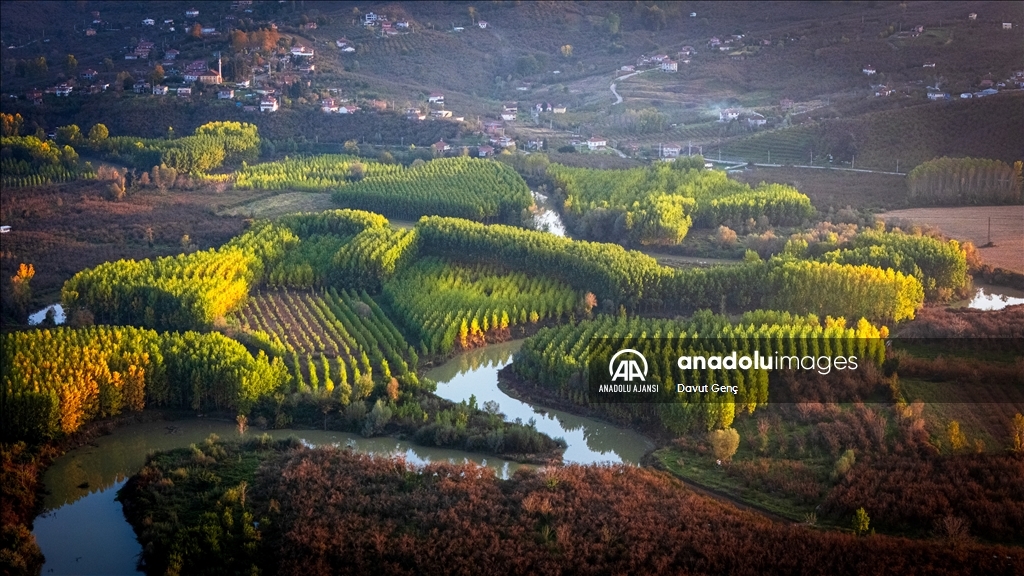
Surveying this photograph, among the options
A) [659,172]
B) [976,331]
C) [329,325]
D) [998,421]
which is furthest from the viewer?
[659,172]

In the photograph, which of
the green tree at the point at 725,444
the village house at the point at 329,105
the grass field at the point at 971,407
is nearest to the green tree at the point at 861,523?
the green tree at the point at 725,444

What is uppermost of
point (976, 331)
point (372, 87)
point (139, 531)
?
point (372, 87)

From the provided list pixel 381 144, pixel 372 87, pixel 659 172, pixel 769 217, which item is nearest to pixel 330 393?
pixel 769 217

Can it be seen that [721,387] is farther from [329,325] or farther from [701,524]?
[329,325]

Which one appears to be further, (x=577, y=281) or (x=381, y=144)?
(x=381, y=144)

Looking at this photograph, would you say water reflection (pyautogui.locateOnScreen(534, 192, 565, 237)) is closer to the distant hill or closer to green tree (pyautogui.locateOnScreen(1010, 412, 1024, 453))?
the distant hill

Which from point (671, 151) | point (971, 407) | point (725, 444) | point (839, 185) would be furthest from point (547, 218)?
point (725, 444)

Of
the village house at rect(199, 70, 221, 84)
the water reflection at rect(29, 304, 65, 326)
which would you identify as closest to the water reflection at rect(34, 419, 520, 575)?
the water reflection at rect(29, 304, 65, 326)
